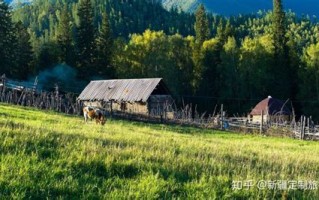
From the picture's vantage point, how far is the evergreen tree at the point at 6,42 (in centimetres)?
5425

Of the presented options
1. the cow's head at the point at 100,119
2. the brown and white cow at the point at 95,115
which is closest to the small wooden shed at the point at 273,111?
the brown and white cow at the point at 95,115

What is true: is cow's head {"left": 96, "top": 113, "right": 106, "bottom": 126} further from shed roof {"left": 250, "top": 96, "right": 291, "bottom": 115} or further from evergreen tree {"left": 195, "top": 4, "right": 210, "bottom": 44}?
evergreen tree {"left": 195, "top": 4, "right": 210, "bottom": 44}

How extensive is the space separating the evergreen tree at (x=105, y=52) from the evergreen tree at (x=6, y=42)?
11.9 meters

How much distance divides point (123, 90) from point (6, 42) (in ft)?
60.1

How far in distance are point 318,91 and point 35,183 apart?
5490 centimetres

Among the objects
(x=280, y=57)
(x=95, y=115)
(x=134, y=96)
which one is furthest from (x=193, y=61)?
(x=95, y=115)

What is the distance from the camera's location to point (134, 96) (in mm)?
45250

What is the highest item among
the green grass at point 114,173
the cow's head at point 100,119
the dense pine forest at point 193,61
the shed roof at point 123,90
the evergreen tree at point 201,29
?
the evergreen tree at point 201,29

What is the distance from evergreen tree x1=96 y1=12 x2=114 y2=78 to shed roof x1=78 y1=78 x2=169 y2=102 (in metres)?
12.5

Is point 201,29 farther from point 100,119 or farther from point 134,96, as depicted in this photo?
point 100,119

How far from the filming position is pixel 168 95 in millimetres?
47000

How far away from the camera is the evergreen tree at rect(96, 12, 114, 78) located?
6336 cm

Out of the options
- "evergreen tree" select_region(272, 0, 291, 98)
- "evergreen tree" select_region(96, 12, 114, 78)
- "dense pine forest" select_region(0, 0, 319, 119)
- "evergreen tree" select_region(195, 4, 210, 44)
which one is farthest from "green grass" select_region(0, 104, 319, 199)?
"evergreen tree" select_region(195, 4, 210, 44)

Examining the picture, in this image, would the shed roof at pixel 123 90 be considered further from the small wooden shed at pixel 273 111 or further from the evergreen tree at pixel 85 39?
the evergreen tree at pixel 85 39
